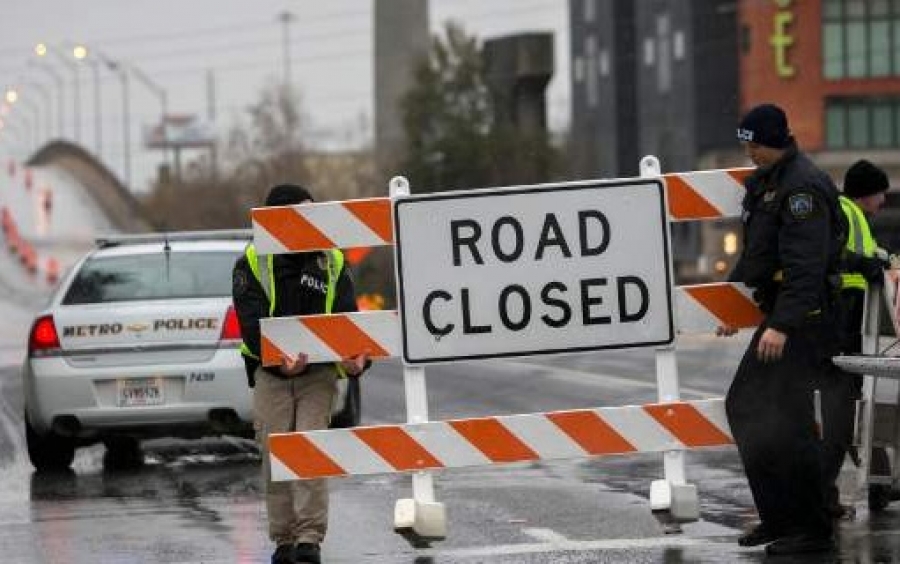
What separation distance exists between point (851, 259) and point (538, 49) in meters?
44.8

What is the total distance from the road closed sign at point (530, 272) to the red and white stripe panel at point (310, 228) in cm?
17

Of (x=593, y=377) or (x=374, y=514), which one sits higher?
(x=374, y=514)

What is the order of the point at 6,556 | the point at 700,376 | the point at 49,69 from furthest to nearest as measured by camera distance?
the point at 49,69
the point at 700,376
the point at 6,556

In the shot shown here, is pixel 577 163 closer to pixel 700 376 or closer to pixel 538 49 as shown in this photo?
pixel 538 49

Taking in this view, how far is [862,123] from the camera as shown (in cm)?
8450

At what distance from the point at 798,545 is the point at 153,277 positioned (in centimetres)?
649

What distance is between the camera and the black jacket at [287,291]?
9523mm

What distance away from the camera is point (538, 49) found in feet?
180

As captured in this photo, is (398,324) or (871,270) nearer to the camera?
(398,324)

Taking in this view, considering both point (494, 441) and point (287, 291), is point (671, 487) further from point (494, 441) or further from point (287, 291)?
point (287, 291)

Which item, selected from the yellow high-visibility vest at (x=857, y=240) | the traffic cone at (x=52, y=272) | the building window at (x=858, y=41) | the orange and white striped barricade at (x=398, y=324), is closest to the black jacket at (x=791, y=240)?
the orange and white striped barricade at (x=398, y=324)

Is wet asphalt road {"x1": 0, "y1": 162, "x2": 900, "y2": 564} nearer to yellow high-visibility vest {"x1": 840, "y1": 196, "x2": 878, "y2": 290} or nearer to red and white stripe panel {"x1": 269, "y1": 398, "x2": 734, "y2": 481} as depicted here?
red and white stripe panel {"x1": 269, "y1": 398, "x2": 734, "y2": 481}

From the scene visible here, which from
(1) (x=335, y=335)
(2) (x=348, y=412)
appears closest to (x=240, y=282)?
(1) (x=335, y=335)

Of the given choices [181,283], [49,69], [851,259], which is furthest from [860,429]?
[49,69]
